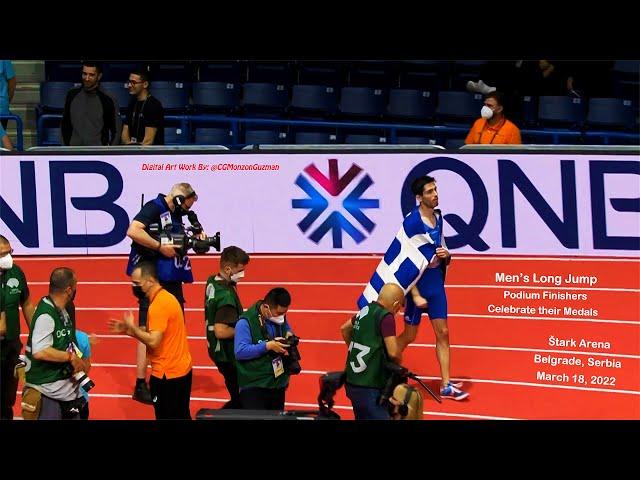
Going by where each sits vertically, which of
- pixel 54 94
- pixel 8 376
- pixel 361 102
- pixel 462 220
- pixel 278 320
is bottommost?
pixel 8 376

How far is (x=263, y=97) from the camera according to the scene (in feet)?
66.6

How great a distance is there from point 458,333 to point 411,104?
495 centimetres

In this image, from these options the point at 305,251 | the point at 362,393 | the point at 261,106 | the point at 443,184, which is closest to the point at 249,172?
the point at 305,251

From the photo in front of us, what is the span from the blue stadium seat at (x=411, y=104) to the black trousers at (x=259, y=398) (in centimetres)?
797

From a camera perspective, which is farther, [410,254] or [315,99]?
[315,99]

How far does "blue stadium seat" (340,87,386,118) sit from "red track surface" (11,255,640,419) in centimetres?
350

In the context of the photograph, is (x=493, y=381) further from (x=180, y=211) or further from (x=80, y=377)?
(x=80, y=377)

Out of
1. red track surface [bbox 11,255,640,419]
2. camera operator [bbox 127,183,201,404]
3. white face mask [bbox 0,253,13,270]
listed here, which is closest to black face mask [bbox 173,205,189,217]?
camera operator [bbox 127,183,201,404]

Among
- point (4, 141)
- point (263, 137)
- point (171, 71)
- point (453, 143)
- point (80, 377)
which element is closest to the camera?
point (80, 377)

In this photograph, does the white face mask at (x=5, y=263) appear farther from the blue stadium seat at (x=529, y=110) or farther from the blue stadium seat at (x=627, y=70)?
the blue stadium seat at (x=627, y=70)

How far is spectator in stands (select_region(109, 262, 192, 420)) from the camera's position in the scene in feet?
41.3

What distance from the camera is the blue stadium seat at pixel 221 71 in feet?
68.1

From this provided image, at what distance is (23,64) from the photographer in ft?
70.8

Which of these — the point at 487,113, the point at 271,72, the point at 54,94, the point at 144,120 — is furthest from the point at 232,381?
the point at 271,72
